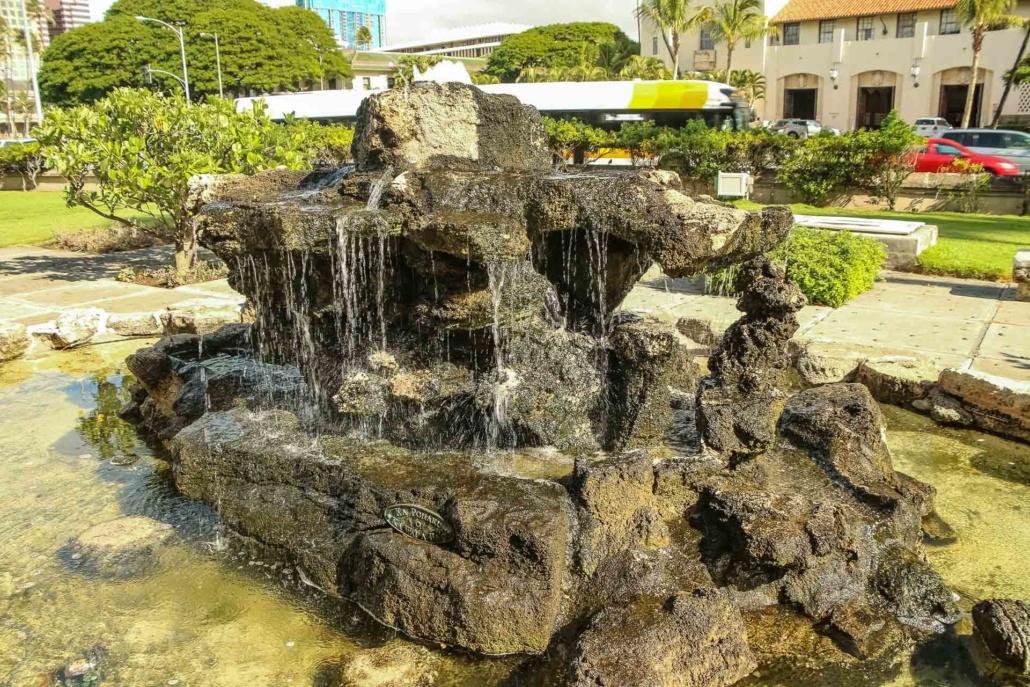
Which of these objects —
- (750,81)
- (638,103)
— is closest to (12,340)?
(638,103)

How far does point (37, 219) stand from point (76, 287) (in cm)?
1113

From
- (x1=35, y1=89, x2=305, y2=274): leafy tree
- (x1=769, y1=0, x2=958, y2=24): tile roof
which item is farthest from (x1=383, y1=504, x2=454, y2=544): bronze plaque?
(x1=769, y1=0, x2=958, y2=24): tile roof

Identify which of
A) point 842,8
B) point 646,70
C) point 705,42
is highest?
point 842,8

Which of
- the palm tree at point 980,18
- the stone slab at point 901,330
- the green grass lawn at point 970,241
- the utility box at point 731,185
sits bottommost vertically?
the stone slab at point 901,330

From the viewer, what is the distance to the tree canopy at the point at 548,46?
68500mm

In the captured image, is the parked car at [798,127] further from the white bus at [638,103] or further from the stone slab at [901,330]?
the stone slab at [901,330]

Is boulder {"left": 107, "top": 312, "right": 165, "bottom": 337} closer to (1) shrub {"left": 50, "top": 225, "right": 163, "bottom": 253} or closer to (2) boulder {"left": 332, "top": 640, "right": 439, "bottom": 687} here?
(1) shrub {"left": 50, "top": 225, "right": 163, "bottom": 253}

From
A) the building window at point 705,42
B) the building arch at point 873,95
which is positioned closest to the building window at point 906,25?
the building arch at point 873,95

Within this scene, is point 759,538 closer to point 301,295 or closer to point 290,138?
point 301,295

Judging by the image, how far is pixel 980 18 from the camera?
36.1 meters

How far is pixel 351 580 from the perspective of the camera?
199 inches

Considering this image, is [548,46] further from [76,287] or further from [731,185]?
[76,287]

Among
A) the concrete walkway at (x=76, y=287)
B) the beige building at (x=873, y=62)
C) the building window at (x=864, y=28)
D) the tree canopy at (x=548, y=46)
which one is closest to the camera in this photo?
the concrete walkway at (x=76, y=287)

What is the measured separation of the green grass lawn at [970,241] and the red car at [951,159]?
391 cm
